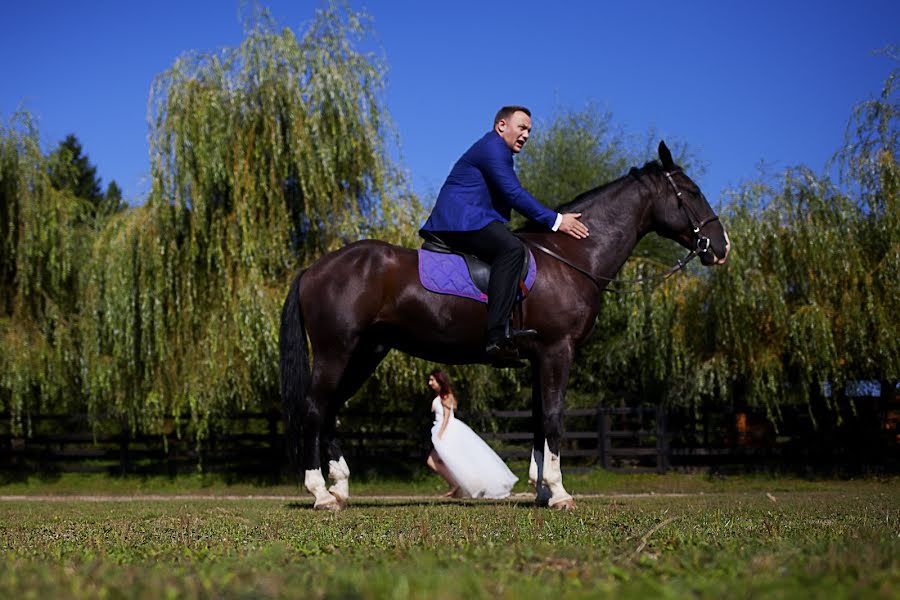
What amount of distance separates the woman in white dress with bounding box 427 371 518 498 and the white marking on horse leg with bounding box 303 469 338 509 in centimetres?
436

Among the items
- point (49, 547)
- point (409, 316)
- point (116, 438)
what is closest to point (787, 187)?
point (409, 316)

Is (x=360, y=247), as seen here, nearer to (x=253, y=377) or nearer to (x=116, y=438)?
(x=253, y=377)

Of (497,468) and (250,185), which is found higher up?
(250,185)

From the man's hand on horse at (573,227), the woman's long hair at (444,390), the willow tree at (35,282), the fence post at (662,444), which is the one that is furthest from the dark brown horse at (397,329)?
the fence post at (662,444)

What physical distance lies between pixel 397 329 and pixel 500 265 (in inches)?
50.8

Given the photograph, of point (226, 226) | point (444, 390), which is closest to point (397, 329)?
point (444, 390)

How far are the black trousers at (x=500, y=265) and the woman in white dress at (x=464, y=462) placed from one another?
4813mm

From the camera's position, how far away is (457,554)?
4332 millimetres

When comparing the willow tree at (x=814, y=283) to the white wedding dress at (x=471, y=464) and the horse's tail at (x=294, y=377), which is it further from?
the horse's tail at (x=294, y=377)

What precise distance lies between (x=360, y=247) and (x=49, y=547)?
187 inches

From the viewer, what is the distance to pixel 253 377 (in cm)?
1712

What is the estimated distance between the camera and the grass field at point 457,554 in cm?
305

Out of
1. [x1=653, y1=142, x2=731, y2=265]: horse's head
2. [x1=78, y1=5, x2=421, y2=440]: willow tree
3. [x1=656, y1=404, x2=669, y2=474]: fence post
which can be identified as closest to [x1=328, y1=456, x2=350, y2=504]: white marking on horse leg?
[x1=653, y1=142, x2=731, y2=265]: horse's head

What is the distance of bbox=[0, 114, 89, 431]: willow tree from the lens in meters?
17.8
